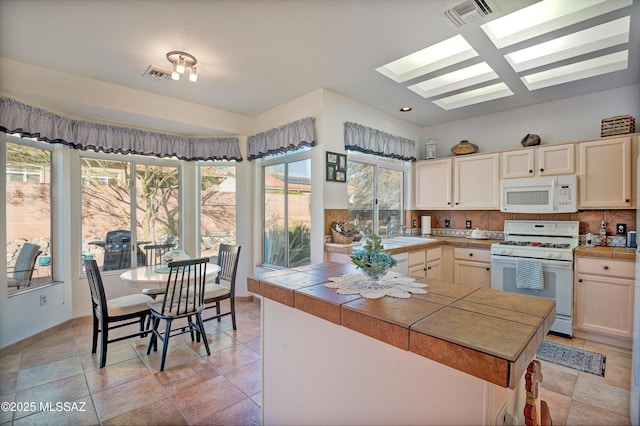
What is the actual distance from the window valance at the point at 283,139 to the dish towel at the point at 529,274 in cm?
263

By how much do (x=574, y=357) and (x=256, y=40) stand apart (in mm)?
3862

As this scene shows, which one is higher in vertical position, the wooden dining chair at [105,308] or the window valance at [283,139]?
the window valance at [283,139]

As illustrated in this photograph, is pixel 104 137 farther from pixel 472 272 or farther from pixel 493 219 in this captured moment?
pixel 493 219

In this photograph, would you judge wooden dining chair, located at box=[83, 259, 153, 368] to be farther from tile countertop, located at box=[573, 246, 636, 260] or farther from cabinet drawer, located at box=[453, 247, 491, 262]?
tile countertop, located at box=[573, 246, 636, 260]

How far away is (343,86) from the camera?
3.25 m

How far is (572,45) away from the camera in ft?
8.58

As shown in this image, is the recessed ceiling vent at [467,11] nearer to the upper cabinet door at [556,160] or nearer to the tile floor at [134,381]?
the upper cabinet door at [556,160]

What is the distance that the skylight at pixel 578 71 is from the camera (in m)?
2.82

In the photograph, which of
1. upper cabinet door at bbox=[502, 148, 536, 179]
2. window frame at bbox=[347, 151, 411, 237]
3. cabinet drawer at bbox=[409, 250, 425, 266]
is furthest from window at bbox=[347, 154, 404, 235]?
upper cabinet door at bbox=[502, 148, 536, 179]

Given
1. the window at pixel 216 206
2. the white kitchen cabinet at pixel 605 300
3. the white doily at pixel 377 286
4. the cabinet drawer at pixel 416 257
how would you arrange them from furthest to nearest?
the window at pixel 216 206
the cabinet drawer at pixel 416 257
the white kitchen cabinet at pixel 605 300
the white doily at pixel 377 286

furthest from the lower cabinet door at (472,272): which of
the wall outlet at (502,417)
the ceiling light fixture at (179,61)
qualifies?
the ceiling light fixture at (179,61)

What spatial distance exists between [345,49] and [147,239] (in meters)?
3.51

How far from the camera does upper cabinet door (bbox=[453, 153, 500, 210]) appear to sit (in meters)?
3.90

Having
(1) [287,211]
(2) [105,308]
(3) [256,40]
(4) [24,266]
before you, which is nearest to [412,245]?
(1) [287,211]
